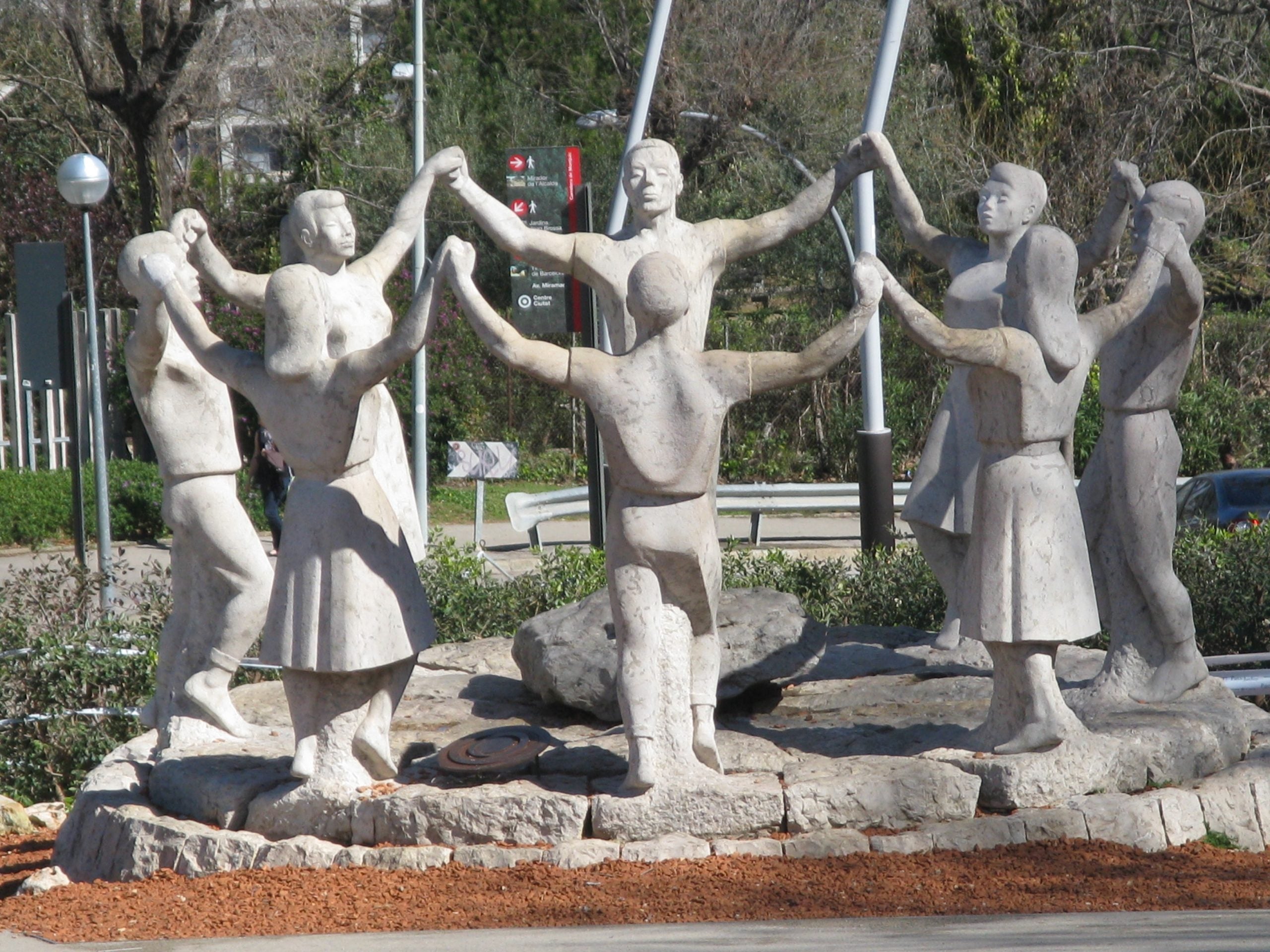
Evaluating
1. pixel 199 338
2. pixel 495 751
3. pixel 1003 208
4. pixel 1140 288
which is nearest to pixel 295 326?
pixel 199 338

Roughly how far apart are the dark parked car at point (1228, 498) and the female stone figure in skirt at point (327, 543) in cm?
841

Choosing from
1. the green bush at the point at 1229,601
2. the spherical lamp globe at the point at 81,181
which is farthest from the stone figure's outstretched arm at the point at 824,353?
the spherical lamp globe at the point at 81,181

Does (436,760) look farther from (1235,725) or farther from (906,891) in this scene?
(1235,725)

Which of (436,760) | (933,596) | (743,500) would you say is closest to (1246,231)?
(743,500)

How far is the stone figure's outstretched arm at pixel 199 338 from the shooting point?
5.28 m

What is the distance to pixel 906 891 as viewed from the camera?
15.1 feet

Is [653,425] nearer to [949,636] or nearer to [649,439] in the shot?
[649,439]

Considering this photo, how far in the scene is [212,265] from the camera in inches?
238

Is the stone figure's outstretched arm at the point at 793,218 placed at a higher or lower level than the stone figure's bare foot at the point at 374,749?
higher

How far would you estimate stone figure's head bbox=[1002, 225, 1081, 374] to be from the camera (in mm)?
5254

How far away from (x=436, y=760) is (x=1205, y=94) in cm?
1855

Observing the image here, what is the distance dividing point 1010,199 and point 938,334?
1271mm

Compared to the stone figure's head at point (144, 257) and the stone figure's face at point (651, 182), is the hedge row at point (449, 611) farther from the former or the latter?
the stone figure's face at point (651, 182)

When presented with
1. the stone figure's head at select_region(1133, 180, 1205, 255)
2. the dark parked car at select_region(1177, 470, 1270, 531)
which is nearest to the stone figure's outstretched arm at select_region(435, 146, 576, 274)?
the stone figure's head at select_region(1133, 180, 1205, 255)
